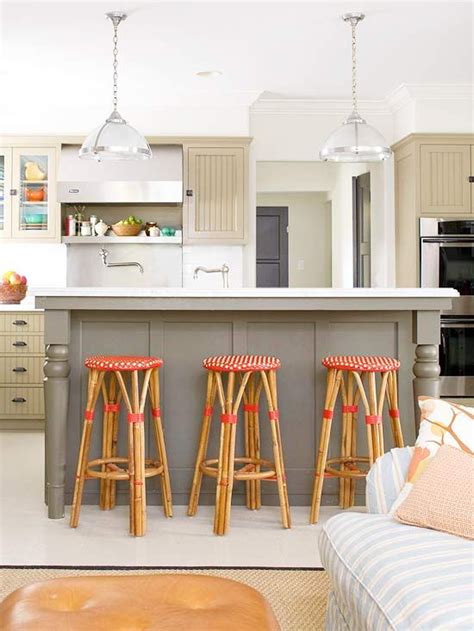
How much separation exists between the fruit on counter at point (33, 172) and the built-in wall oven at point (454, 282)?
3.03 metres

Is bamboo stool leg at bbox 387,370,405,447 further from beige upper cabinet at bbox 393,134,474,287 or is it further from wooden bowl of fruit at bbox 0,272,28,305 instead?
wooden bowl of fruit at bbox 0,272,28,305

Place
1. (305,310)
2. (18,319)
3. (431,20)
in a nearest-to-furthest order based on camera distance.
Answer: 1. (305,310)
2. (431,20)
3. (18,319)

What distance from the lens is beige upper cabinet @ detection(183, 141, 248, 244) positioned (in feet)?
21.0

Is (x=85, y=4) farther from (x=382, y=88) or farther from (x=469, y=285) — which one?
(x=469, y=285)

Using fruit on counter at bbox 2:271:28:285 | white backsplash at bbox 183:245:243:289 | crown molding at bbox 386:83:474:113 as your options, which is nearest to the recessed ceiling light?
white backsplash at bbox 183:245:243:289

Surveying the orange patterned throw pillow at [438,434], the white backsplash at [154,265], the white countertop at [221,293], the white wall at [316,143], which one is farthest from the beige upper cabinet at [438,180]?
the orange patterned throw pillow at [438,434]

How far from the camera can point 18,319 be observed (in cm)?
604

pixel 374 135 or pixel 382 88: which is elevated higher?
pixel 382 88

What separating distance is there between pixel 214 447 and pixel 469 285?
3.13m

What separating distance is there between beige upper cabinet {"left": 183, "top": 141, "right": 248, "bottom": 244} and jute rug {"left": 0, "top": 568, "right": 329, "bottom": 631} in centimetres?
379

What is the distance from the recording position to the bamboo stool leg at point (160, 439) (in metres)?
3.61

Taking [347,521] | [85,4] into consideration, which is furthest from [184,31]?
[347,521]

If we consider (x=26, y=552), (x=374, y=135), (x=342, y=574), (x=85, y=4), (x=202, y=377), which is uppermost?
(x=85, y=4)

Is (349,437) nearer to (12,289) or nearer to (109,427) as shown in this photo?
(109,427)
